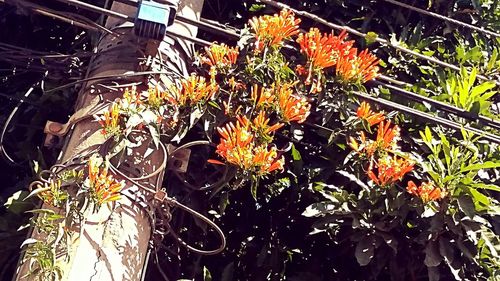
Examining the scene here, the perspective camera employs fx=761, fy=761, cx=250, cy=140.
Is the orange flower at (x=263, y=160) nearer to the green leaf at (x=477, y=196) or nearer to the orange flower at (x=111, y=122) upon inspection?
the orange flower at (x=111, y=122)

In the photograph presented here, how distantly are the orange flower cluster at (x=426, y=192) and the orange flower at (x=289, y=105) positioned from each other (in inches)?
20.1

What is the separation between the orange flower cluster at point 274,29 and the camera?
120 inches

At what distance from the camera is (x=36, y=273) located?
2.28 metres

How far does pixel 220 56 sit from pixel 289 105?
0.37 metres

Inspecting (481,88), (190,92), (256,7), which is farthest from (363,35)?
(190,92)

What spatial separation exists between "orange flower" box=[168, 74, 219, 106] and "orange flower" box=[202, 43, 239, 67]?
0.69ft

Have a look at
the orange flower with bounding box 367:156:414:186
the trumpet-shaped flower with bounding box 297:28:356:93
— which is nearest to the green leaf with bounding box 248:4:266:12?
the trumpet-shaped flower with bounding box 297:28:356:93

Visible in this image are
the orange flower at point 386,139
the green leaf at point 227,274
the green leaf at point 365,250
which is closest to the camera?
the orange flower at point 386,139

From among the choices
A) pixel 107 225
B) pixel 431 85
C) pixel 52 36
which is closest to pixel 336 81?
pixel 431 85

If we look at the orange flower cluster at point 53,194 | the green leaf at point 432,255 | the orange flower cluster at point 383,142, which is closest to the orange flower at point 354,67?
the orange flower cluster at point 383,142

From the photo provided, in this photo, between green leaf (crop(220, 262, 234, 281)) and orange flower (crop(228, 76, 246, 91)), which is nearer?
orange flower (crop(228, 76, 246, 91))

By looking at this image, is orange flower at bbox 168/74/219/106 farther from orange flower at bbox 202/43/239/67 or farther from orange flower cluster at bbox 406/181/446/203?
orange flower cluster at bbox 406/181/446/203

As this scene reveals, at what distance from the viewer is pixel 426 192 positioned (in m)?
2.94

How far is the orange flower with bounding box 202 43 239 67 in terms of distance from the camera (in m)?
3.04
